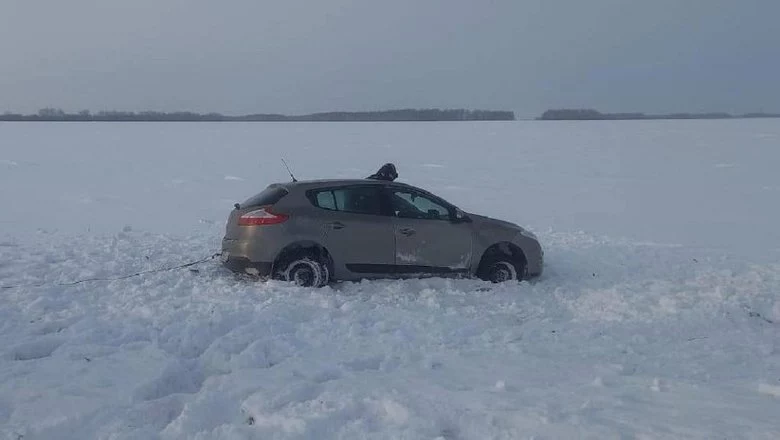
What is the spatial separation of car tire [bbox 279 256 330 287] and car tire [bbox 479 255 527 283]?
6.99 ft

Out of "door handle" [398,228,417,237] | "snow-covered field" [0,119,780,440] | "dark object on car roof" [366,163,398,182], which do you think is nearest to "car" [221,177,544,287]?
"door handle" [398,228,417,237]

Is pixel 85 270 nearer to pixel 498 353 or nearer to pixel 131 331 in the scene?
pixel 131 331

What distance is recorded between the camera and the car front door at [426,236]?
8.82m

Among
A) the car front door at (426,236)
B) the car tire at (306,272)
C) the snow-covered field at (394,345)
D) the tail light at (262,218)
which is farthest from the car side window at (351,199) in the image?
the snow-covered field at (394,345)

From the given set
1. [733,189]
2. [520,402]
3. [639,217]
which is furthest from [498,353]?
[733,189]

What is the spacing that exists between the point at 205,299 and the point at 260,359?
2.10m

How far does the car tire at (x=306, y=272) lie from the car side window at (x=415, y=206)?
48.3 inches

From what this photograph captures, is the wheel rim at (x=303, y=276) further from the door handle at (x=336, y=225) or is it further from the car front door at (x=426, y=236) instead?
the car front door at (x=426, y=236)

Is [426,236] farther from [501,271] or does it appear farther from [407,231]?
[501,271]

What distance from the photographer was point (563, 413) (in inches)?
184

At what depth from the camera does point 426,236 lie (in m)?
8.88

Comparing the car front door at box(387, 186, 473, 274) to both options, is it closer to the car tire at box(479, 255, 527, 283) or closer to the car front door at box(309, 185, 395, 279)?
the car front door at box(309, 185, 395, 279)

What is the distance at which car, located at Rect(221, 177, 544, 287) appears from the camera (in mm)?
8398

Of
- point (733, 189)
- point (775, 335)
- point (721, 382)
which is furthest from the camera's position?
point (733, 189)
